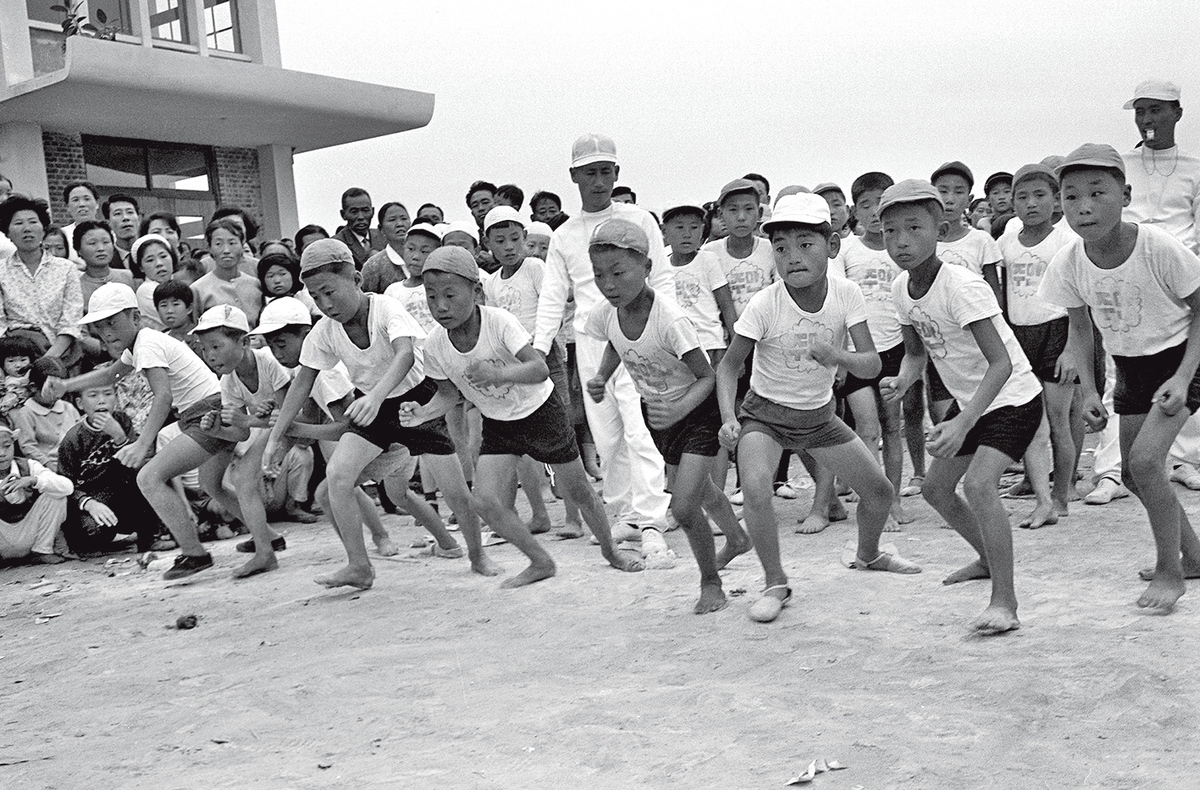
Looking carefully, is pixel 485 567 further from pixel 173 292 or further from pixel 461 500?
pixel 173 292

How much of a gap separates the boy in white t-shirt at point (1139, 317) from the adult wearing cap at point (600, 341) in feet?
8.70

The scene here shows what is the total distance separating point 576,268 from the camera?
754 centimetres

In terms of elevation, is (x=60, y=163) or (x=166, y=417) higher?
(x=60, y=163)

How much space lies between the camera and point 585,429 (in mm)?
9969

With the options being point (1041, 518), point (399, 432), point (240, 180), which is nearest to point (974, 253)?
point (1041, 518)

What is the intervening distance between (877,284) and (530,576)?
9.43 feet

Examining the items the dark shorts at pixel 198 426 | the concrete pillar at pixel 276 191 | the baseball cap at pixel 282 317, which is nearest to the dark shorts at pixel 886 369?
the baseball cap at pixel 282 317

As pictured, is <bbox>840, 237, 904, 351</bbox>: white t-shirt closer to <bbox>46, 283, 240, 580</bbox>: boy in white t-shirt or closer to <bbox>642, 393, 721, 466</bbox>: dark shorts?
<bbox>642, 393, 721, 466</bbox>: dark shorts

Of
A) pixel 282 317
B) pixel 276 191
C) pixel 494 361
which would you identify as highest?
pixel 276 191

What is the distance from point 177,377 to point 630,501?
291 centimetres

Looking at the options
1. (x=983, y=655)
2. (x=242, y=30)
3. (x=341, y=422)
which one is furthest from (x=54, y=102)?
(x=983, y=655)

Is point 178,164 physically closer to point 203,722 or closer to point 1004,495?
point 1004,495

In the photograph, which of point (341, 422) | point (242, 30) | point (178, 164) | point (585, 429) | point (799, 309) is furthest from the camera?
point (242, 30)

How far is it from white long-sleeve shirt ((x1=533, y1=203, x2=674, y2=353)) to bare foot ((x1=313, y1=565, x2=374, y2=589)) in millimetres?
1660
